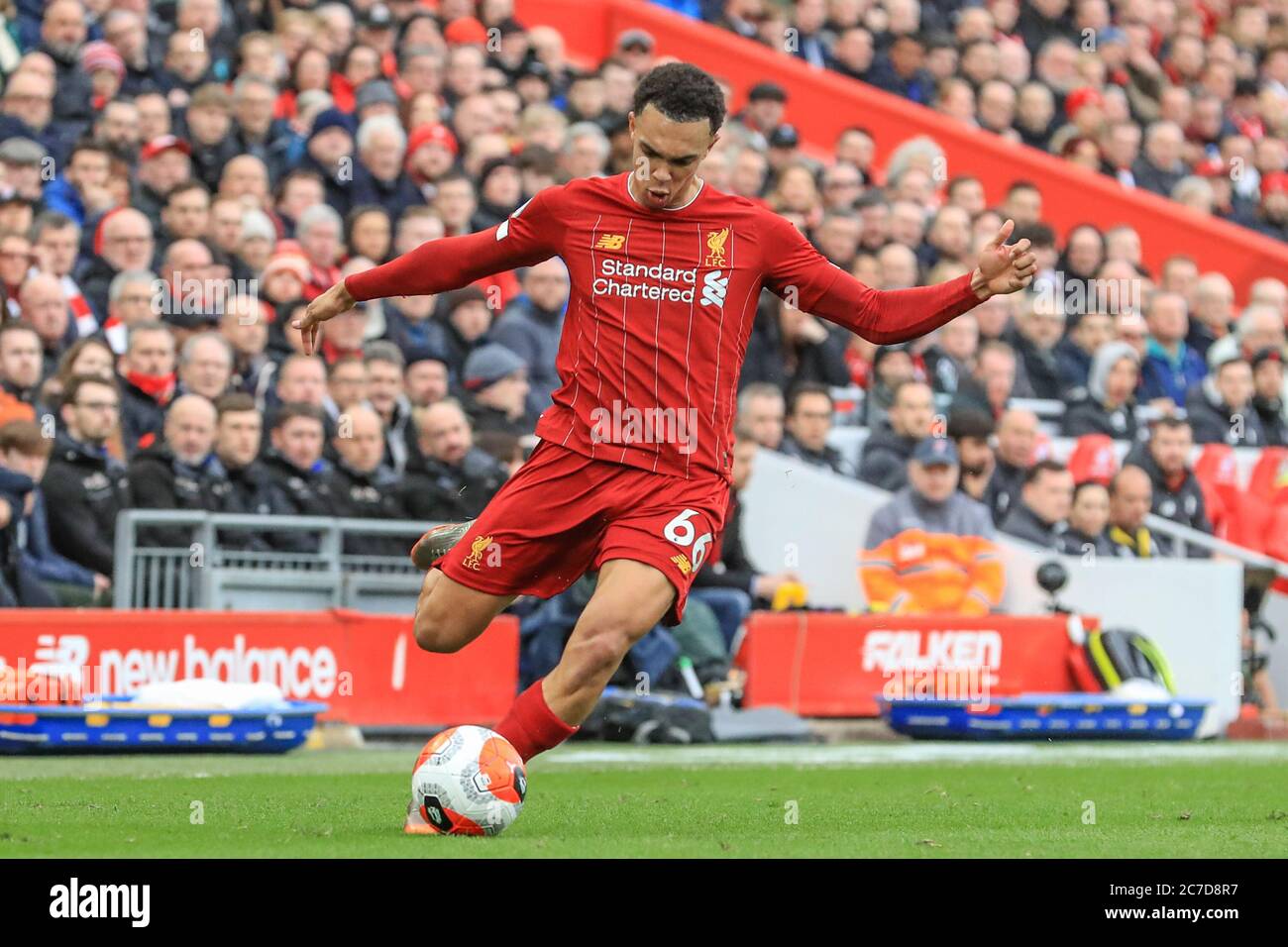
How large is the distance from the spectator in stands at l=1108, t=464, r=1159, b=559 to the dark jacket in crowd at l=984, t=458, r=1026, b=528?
699mm

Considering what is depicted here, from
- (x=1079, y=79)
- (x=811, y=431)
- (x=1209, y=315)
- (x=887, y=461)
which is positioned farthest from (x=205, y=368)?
(x=1079, y=79)

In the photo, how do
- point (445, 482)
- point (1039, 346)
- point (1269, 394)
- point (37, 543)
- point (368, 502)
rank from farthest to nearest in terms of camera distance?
point (1269, 394) < point (1039, 346) < point (445, 482) < point (368, 502) < point (37, 543)

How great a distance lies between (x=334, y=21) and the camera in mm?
18547

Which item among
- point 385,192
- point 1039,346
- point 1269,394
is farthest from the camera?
point 1269,394

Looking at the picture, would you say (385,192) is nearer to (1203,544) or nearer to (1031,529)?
(1031,529)

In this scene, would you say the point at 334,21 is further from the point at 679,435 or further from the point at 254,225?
the point at 679,435

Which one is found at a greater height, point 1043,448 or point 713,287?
point 713,287

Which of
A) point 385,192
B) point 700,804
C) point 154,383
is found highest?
point 385,192

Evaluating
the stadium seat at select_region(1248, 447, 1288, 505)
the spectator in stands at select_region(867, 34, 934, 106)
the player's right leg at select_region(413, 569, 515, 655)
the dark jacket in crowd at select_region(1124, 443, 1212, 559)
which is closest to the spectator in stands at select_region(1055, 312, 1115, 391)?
the stadium seat at select_region(1248, 447, 1288, 505)

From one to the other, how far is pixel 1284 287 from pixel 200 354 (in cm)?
1308

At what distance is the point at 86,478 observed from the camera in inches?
515

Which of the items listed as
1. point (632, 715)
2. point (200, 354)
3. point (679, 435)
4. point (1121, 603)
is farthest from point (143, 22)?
point (679, 435)

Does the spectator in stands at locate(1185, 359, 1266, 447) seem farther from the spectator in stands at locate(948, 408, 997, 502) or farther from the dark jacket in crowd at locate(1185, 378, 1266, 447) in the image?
the spectator in stands at locate(948, 408, 997, 502)

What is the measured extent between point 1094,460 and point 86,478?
792 cm
